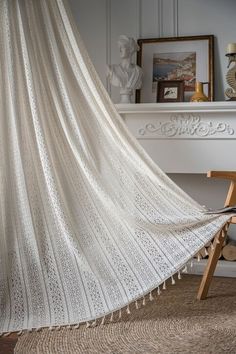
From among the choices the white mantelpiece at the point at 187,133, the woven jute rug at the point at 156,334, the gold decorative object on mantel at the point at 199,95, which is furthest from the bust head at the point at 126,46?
the woven jute rug at the point at 156,334

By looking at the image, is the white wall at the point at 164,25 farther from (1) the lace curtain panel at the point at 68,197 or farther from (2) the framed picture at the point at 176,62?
(1) the lace curtain panel at the point at 68,197

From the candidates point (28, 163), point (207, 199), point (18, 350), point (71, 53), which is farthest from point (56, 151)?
point (207, 199)

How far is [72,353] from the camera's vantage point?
65.9 inches

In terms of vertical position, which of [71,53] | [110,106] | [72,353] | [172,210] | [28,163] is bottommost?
[72,353]

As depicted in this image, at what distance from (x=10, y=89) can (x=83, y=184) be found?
482 millimetres

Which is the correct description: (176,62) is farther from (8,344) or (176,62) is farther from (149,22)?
(8,344)

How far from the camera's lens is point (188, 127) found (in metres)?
2.86

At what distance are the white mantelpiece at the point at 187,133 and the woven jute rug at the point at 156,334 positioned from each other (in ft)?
2.75

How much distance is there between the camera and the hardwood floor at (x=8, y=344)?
169cm

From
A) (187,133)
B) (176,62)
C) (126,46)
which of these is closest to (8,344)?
(187,133)

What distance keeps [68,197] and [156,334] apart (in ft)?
2.14

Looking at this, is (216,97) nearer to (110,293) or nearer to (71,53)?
(71,53)

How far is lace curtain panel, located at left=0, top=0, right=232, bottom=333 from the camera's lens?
1969mm

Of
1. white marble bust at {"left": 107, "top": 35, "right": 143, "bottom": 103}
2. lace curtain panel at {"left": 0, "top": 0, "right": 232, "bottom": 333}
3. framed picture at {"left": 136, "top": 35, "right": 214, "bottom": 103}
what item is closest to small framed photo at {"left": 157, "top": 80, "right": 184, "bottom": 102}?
framed picture at {"left": 136, "top": 35, "right": 214, "bottom": 103}
